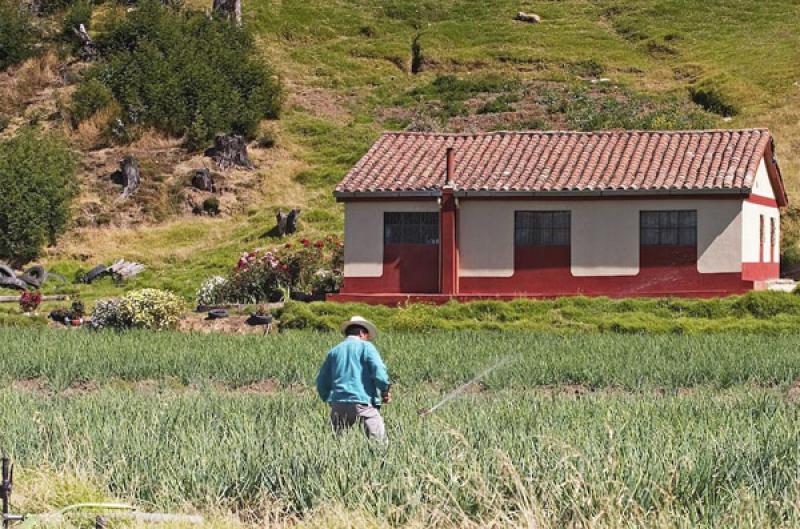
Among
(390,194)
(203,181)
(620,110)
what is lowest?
(390,194)

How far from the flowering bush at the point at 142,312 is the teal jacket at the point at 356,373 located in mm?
17268

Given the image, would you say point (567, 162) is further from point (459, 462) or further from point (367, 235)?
point (459, 462)

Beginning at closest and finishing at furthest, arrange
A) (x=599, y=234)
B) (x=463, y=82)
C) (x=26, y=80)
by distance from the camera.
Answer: (x=599, y=234) < (x=26, y=80) < (x=463, y=82)

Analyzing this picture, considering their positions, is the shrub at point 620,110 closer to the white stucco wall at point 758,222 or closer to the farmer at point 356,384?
the white stucco wall at point 758,222

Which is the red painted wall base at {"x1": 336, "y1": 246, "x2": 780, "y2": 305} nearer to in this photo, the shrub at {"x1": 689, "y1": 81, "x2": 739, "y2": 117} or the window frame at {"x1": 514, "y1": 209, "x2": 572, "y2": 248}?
the window frame at {"x1": 514, "y1": 209, "x2": 572, "y2": 248}

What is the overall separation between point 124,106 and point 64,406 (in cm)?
4093

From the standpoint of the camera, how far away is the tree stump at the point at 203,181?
4922cm

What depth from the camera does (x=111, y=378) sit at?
2138 centimetres

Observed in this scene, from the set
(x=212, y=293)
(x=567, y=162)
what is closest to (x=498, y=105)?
(x=567, y=162)

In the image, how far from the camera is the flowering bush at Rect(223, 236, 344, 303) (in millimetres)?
34594

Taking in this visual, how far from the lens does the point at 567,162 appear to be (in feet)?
116

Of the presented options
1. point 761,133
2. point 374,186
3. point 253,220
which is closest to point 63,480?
point 374,186

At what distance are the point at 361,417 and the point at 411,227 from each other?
21.5 metres

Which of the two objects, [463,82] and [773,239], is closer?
[773,239]
